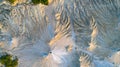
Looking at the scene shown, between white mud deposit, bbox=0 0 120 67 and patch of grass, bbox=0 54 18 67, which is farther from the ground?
white mud deposit, bbox=0 0 120 67

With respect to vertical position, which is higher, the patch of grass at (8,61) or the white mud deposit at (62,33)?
the white mud deposit at (62,33)

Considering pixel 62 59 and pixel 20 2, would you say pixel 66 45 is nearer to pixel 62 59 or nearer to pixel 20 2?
pixel 62 59

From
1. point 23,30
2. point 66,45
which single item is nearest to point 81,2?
point 66,45

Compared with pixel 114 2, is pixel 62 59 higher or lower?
lower

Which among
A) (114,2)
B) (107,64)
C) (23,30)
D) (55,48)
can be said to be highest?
(114,2)
